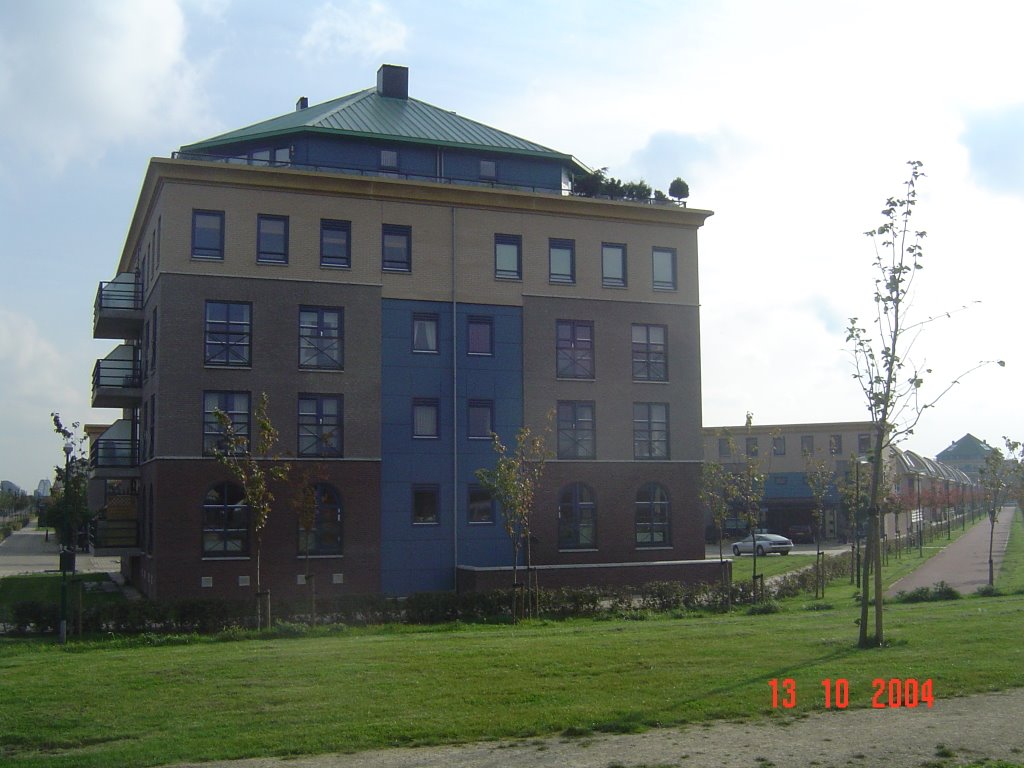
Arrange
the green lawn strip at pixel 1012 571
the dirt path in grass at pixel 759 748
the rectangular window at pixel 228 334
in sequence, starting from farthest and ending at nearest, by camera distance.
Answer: the rectangular window at pixel 228 334
the green lawn strip at pixel 1012 571
the dirt path in grass at pixel 759 748

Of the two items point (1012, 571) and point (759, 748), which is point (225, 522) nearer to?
point (759, 748)

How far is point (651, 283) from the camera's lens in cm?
4134

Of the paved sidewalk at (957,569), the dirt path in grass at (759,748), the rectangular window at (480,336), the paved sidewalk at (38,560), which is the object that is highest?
the rectangular window at (480,336)

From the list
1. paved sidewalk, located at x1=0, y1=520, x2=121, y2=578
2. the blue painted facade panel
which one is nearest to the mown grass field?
the blue painted facade panel

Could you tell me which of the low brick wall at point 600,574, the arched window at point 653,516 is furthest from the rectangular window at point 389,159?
the arched window at point 653,516

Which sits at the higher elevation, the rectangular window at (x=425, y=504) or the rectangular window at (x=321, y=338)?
the rectangular window at (x=321, y=338)

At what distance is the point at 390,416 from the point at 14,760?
86.0 ft

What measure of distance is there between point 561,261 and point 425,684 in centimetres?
2703

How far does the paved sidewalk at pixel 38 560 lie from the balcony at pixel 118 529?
13.2 m

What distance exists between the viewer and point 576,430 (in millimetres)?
39625

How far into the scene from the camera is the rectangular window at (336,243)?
36.7m

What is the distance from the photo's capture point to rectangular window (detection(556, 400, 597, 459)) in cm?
3938

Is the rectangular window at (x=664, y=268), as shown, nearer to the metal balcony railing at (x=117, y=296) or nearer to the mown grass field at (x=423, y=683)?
the metal balcony railing at (x=117, y=296)

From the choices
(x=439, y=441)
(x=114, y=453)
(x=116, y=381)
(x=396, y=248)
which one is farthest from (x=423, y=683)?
(x=116, y=381)
